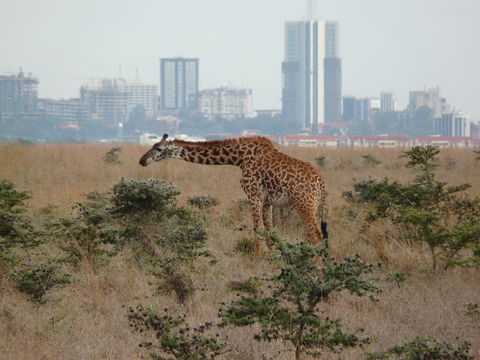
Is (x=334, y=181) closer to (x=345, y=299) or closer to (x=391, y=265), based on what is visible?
(x=391, y=265)

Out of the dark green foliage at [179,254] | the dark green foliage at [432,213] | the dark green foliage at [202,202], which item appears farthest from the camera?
the dark green foliage at [202,202]

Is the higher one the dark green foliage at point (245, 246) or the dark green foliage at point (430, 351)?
the dark green foliage at point (245, 246)

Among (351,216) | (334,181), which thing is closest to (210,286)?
(351,216)

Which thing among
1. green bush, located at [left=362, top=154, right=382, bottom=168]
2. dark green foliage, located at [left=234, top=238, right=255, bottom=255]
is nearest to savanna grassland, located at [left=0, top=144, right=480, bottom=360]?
dark green foliage, located at [left=234, top=238, right=255, bottom=255]

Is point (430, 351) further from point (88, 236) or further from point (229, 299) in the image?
point (88, 236)

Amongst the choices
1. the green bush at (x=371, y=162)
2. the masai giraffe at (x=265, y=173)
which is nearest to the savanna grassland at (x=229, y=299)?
the masai giraffe at (x=265, y=173)

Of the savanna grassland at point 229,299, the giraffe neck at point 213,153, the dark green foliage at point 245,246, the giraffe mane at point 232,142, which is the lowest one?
the savanna grassland at point 229,299

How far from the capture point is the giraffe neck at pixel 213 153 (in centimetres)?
1028

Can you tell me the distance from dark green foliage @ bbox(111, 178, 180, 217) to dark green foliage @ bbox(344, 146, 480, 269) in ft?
8.18

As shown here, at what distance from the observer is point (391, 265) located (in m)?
9.33

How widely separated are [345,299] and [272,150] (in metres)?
2.68

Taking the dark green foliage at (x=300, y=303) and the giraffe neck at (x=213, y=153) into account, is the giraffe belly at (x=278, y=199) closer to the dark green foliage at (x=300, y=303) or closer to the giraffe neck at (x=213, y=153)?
the giraffe neck at (x=213, y=153)

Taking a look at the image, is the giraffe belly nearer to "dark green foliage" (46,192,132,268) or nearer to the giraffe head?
the giraffe head

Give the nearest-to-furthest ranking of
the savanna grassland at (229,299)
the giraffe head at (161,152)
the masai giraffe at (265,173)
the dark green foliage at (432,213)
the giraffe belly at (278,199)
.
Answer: the savanna grassland at (229,299) → the dark green foliage at (432,213) → the masai giraffe at (265,173) → the giraffe belly at (278,199) → the giraffe head at (161,152)
